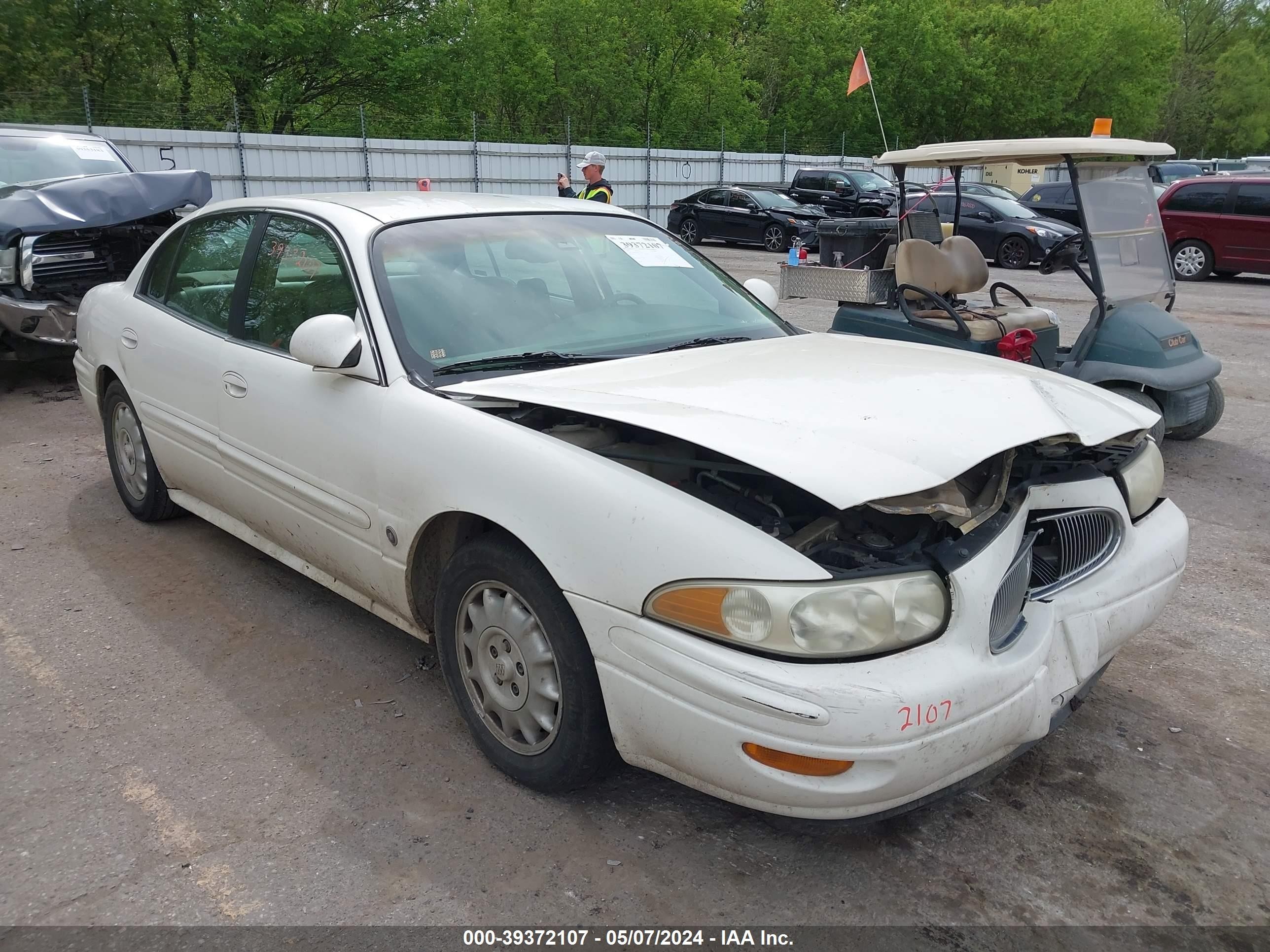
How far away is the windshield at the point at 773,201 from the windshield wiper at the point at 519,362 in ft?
64.4

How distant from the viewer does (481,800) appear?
9.25 ft

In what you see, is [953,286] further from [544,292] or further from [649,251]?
[544,292]

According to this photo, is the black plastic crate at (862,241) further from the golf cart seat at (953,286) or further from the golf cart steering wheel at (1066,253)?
the golf cart steering wheel at (1066,253)

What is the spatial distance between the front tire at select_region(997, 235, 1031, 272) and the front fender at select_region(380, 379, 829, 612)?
1705cm

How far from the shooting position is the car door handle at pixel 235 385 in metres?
3.77

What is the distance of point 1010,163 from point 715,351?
4.17m

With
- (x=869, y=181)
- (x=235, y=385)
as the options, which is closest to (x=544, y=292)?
(x=235, y=385)

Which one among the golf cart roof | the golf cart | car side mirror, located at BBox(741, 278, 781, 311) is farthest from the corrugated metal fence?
car side mirror, located at BBox(741, 278, 781, 311)

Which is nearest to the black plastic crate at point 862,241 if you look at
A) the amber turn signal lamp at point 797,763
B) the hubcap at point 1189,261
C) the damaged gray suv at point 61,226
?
the damaged gray suv at point 61,226

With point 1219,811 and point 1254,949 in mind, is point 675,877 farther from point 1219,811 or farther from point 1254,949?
point 1219,811

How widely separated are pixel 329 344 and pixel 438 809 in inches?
56.9

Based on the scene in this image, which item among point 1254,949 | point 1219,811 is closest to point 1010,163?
point 1219,811

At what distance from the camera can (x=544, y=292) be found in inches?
141

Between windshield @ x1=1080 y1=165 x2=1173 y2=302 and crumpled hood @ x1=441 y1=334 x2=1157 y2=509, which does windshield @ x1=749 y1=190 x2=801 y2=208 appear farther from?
crumpled hood @ x1=441 y1=334 x2=1157 y2=509
